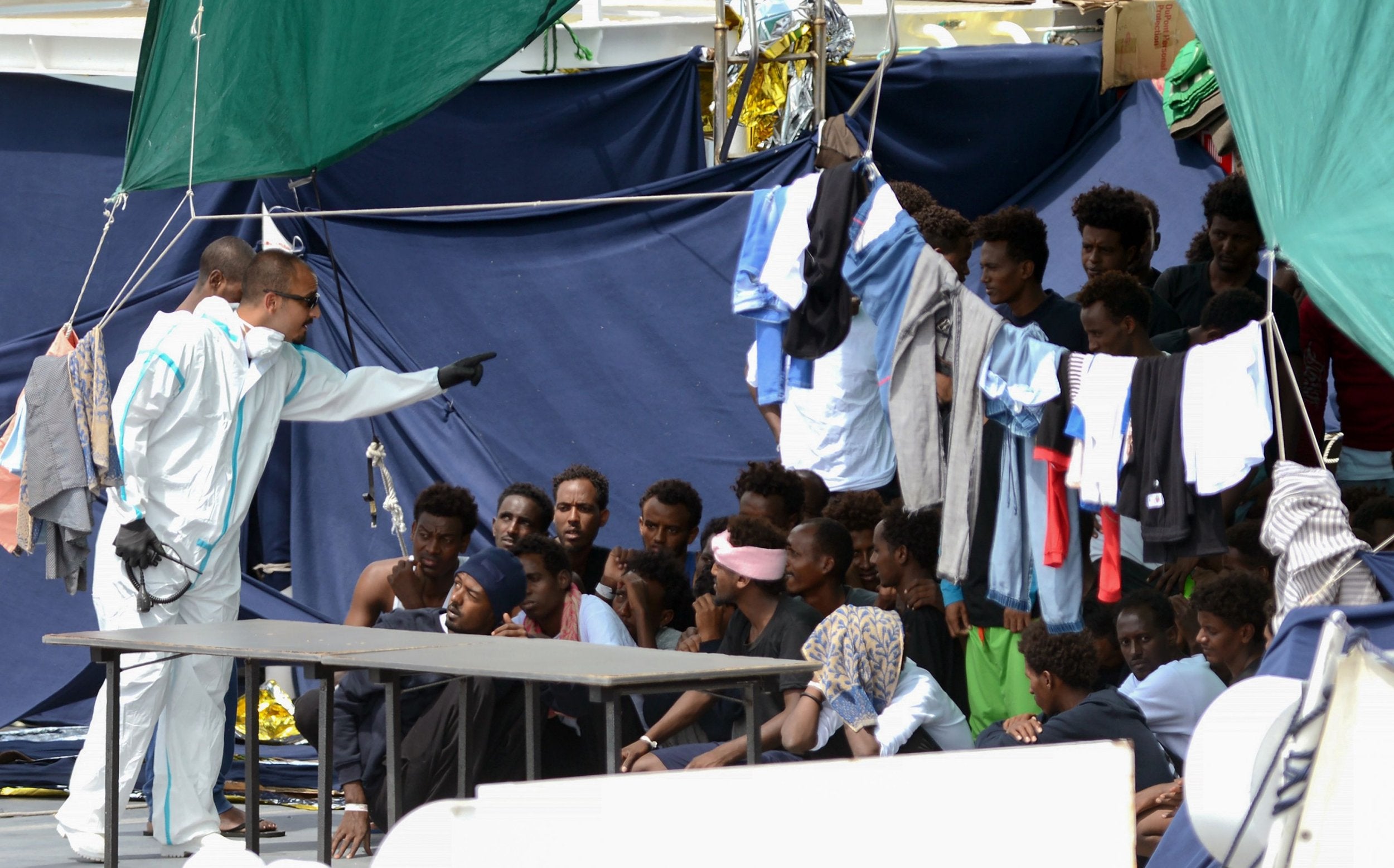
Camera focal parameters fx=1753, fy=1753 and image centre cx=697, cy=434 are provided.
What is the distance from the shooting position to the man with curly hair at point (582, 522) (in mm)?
5836

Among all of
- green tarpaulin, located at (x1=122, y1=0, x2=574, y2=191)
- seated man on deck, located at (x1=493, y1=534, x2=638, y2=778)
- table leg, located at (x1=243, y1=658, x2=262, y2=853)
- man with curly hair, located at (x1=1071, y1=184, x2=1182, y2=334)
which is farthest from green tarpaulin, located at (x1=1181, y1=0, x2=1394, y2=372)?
table leg, located at (x1=243, y1=658, x2=262, y2=853)

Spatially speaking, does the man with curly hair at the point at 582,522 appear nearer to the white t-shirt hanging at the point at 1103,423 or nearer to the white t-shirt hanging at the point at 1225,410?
the white t-shirt hanging at the point at 1103,423

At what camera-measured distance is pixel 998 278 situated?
4.94 meters

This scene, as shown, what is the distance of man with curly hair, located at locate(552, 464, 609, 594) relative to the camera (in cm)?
584

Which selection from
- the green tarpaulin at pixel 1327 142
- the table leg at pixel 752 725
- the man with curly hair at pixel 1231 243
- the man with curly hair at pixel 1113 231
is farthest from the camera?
the man with curly hair at pixel 1113 231

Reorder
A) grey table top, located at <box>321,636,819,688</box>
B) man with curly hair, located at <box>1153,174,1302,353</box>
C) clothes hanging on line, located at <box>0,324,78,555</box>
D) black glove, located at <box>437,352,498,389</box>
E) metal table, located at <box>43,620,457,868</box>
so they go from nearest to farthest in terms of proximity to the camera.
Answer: grey table top, located at <box>321,636,819,688</box> → metal table, located at <box>43,620,457,868</box> → man with curly hair, located at <box>1153,174,1302,353</box> → clothes hanging on line, located at <box>0,324,78,555</box> → black glove, located at <box>437,352,498,389</box>

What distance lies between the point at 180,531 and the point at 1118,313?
8.57 feet

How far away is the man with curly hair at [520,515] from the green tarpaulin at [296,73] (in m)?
1.23

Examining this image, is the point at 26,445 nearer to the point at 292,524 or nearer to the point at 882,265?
the point at 292,524

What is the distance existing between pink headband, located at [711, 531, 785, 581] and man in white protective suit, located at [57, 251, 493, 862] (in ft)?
4.62

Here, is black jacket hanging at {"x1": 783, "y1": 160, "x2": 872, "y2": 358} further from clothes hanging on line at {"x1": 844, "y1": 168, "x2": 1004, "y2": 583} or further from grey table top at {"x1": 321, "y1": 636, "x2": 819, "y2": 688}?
grey table top at {"x1": 321, "y1": 636, "x2": 819, "y2": 688}

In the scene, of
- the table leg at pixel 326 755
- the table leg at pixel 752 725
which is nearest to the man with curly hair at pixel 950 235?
the table leg at pixel 752 725

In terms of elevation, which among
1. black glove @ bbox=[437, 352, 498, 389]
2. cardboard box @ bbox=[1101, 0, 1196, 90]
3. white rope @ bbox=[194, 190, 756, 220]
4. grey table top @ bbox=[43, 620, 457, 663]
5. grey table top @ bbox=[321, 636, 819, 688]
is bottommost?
grey table top @ bbox=[43, 620, 457, 663]

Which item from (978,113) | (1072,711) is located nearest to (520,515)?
(1072,711)
